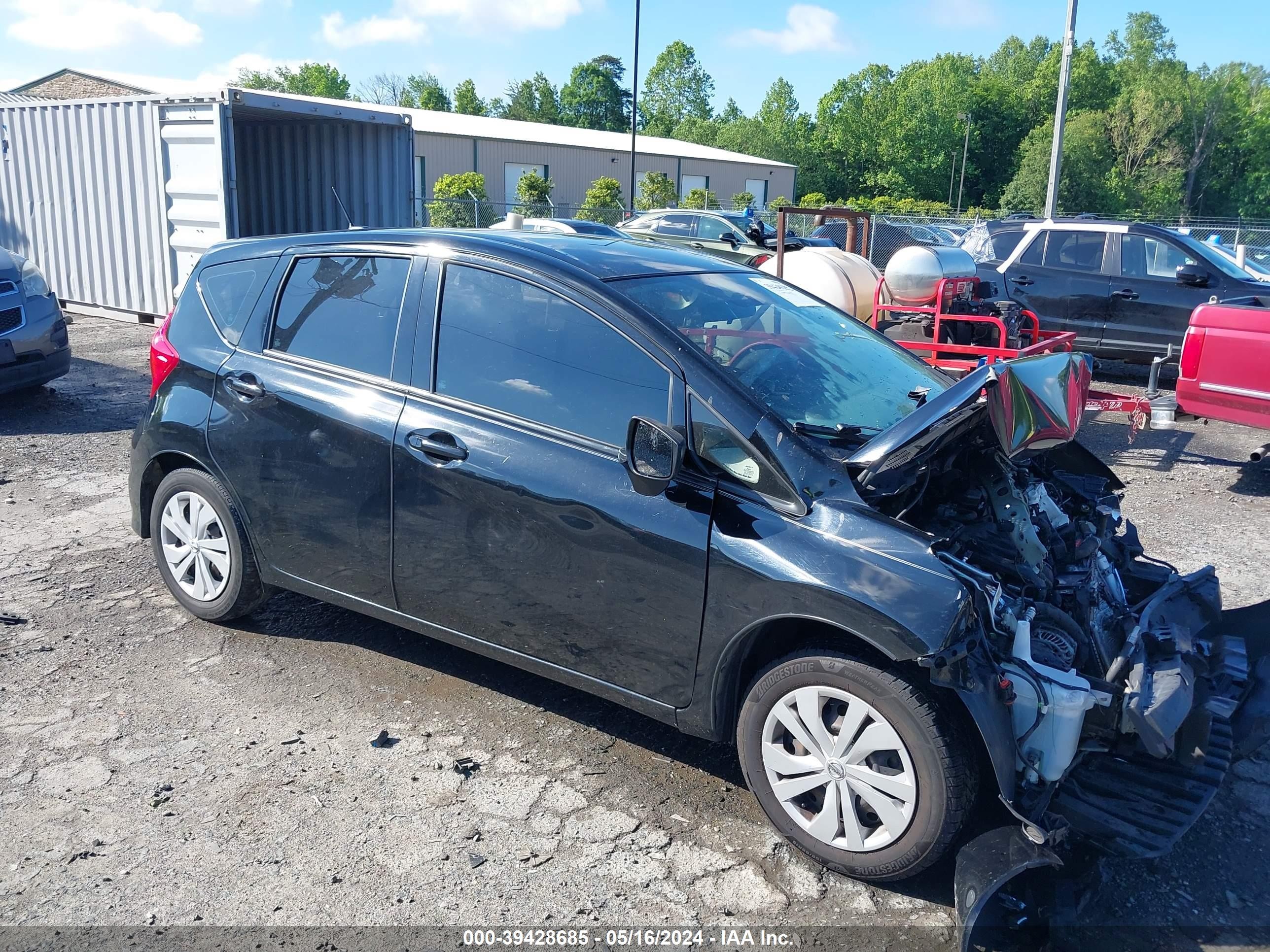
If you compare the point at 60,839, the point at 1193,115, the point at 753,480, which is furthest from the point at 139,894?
the point at 1193,115

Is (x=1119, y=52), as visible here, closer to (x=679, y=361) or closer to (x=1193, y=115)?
(x=1193, y=115)

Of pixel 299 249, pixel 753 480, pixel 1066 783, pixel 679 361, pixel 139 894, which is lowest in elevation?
pixel 139 894

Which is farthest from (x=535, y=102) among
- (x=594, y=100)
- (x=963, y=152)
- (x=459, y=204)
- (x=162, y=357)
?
(x=162, y=357)

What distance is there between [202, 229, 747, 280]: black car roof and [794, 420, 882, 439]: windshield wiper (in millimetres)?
903

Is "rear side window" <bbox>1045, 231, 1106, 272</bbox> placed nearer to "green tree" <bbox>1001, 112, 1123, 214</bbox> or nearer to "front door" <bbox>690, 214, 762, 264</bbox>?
"front door" <bbox>690, 214, 762, 264</bbox>

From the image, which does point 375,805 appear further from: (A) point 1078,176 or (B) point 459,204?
(A) point 1078,176

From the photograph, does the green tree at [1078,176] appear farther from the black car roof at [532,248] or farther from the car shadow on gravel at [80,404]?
the black car roof at [532,248]

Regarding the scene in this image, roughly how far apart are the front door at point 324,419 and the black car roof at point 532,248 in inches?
4.6

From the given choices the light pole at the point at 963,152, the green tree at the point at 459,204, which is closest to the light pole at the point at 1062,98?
the green tree at the point at 459,204

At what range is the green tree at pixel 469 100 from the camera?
107750mm

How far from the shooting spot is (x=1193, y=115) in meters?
66.9

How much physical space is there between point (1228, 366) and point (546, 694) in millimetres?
5556

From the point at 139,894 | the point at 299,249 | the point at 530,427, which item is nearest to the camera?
the point at 139,894

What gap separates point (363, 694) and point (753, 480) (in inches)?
76.0
